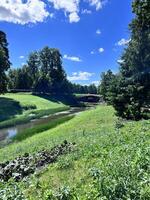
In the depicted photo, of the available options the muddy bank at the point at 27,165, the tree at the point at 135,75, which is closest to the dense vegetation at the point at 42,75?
the tree at the point at 135,75

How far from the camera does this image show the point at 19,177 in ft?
57.9

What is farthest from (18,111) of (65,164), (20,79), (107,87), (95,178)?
(95,178)

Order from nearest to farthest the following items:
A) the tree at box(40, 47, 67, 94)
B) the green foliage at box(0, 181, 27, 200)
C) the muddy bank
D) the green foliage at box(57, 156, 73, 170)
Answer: the green foliage at box(0, 181, 27, 200) → the green foliage at box(57, 156, 73, 170) → the muddy bank → the tree at box(40, 47, 67, 94)

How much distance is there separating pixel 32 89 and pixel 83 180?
130 meters

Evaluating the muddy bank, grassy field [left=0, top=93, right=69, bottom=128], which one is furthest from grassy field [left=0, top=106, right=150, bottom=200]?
grassy field [left=0, top=93, right=69, bottom=128]

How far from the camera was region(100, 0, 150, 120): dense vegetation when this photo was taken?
130 feet

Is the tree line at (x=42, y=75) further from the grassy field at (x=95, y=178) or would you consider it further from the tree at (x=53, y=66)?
the grassy field at (x=95, y=178)

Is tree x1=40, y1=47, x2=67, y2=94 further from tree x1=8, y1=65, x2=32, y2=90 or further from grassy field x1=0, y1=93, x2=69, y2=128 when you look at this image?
grassy field x1=0, y1=93, x2=69, y2=128

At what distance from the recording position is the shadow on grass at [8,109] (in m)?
80.4

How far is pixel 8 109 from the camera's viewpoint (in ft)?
286

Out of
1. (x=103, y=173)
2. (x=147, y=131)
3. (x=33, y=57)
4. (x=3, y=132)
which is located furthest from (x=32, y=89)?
(x=103, y=173)

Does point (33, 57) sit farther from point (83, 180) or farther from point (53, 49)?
point (83, 180)

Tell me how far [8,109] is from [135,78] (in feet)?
167

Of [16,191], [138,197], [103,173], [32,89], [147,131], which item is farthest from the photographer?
[32,89]
